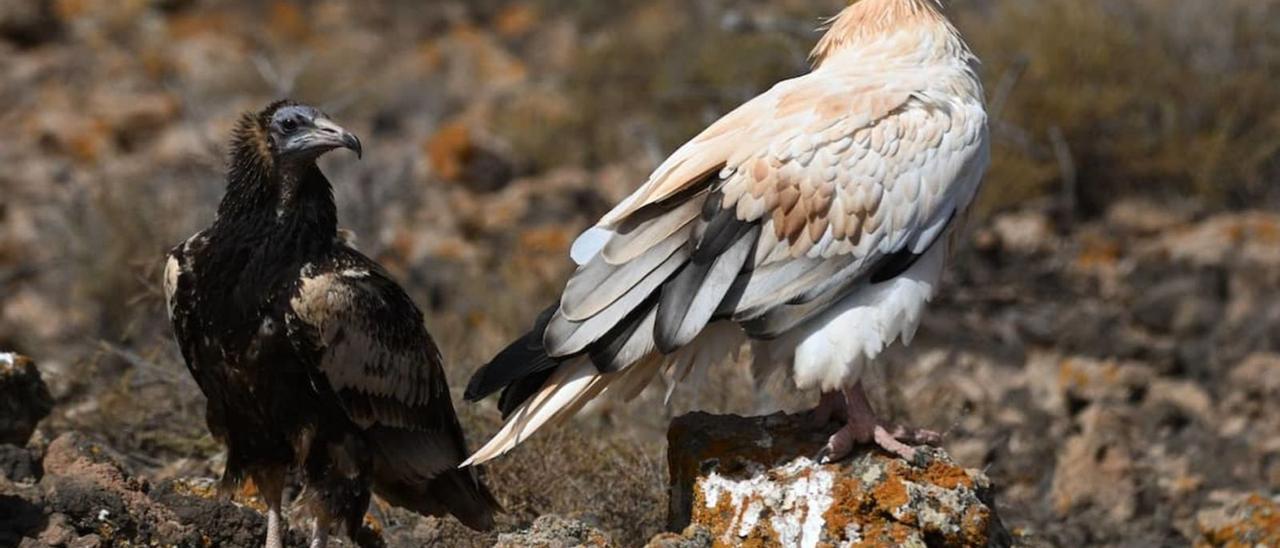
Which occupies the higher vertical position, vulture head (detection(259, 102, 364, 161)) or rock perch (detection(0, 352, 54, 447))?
vulture head (detection(259, 102, 364, 161))

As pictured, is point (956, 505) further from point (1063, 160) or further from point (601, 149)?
point (601, 149)

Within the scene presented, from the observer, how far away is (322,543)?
6059 millimetres

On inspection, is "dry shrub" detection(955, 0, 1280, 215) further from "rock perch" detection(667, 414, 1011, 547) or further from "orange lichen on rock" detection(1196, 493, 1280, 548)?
"rock perch" detection(667, 414, 1011, 547)

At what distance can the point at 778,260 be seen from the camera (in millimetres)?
5797

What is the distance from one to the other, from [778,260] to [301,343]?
1.55 meters

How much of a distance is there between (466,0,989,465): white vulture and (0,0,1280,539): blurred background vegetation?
180 cm

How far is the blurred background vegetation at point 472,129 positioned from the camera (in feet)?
35.6

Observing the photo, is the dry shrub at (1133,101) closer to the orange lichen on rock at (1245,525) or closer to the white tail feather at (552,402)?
the orange lichen on rock at (1245,525)

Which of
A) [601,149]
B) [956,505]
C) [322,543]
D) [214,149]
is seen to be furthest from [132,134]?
[956,505]

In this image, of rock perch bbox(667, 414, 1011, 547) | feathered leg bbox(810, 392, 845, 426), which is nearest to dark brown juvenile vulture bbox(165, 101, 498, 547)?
rock perch bbox(667, 414, 1011, 547)

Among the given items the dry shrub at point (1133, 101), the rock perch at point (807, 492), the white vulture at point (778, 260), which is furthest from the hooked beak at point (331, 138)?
the dry shrub at point (1133, 101)

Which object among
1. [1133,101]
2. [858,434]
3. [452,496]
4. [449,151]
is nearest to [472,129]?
[449,151]

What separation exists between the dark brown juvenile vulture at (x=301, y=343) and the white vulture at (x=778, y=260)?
0.57 m

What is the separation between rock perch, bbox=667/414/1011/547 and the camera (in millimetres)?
5523
